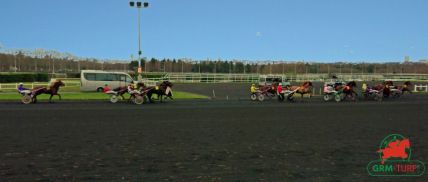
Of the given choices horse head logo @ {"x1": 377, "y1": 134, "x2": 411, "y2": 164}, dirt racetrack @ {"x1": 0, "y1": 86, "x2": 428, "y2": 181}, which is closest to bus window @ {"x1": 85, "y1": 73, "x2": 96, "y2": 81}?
dirt racetrack @ {"x1": 0, "y1": 86, "x2": 428, "y2": 181}

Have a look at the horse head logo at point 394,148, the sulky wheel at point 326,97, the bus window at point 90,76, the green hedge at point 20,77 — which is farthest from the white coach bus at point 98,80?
the horse head logo at point 394,148

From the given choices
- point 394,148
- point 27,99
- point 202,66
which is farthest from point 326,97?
point 202,66

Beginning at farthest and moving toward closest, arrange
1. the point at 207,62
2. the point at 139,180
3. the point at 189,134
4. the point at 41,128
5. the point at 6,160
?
the point at 207,62, the point at 41,128, the point at 189,134, the point at 6,160, the point at 139,180

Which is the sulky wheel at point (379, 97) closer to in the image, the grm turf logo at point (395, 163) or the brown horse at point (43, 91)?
the brown horse at point (43, 91)

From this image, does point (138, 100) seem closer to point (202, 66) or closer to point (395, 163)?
point (395, 163)

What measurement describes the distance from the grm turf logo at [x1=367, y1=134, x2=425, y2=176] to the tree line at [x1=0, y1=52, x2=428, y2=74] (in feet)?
374

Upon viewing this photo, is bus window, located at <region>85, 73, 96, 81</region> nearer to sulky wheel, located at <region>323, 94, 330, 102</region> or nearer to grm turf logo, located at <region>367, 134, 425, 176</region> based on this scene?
sulky wheel, located at <region>323, 94, 330, 102</region>

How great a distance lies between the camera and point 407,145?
29.9 feet

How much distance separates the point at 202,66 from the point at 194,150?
138327 mm

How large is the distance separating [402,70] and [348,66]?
15638 mm

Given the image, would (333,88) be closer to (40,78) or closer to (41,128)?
(41,128)

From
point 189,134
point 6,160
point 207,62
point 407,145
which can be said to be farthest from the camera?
point 207,62

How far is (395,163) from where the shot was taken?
7387mm

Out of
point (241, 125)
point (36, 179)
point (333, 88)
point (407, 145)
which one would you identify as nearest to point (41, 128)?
point (241, 125)
